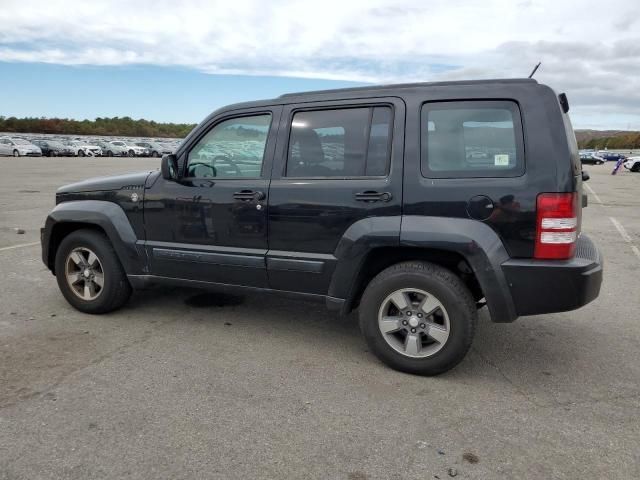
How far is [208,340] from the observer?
4.19 meters

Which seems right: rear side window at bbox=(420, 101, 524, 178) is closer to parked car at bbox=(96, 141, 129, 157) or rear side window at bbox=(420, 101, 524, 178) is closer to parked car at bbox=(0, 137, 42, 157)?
parked car at bbox=(0, 137, 42, 157)

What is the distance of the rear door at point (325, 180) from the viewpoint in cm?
360

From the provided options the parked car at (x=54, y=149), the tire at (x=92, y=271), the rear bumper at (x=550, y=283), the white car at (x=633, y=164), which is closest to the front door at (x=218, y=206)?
the tire at (x=92, y=271)

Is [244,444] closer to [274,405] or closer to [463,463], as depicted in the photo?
[274,405]

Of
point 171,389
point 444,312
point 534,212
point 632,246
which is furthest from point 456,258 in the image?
point 632,246

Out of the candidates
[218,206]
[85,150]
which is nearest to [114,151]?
[85,150]

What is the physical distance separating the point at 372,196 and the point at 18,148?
47.2 metres

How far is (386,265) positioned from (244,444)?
1581mm

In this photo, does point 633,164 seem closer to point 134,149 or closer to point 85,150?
point 134,149

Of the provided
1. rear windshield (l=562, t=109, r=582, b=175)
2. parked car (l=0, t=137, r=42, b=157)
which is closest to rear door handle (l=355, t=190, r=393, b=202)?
rear windshield (l=562, t=109, r=582, b=175)

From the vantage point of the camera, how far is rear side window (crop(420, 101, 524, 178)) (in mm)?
3320

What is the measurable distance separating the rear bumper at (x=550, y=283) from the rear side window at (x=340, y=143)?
1.07 metres

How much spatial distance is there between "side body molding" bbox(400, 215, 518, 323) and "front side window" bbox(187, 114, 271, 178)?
1338mm

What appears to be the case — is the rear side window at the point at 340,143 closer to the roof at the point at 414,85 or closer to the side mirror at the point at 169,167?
the roof at the point at 414,85
